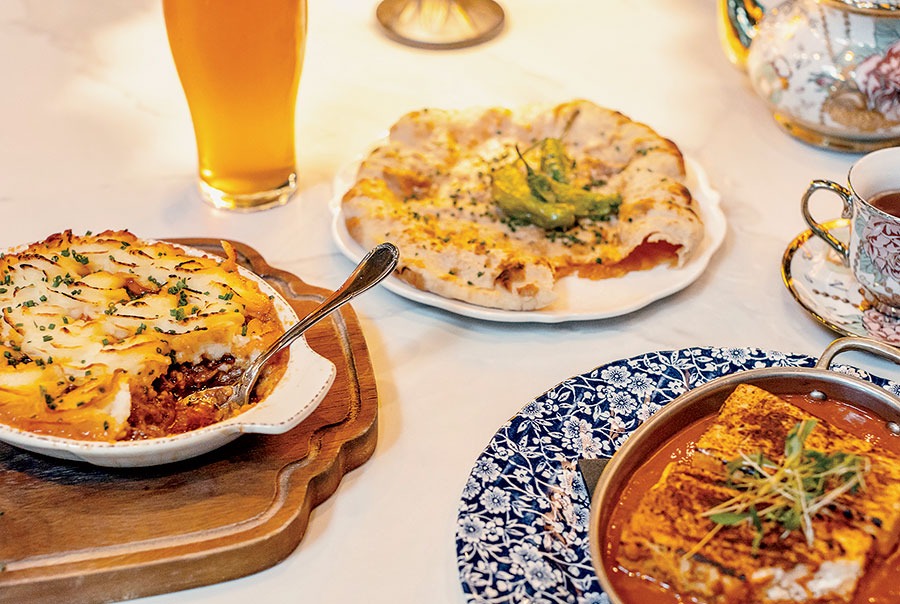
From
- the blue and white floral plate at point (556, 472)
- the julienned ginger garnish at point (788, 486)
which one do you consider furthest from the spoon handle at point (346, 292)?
the julienned ginger garnish at point (788, 486)

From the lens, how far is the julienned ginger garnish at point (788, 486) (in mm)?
1098

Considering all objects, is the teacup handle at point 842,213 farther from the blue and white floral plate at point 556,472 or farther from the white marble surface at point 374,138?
the blue and white floral plate at point 556,472

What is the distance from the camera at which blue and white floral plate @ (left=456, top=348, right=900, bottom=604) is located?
3.73ft

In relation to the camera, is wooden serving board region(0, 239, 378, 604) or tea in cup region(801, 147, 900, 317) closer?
wooden serving board region(0, 239, 378, 604)

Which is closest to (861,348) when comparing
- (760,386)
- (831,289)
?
(760,386)

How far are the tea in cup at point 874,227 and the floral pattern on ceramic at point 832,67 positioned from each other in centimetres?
40

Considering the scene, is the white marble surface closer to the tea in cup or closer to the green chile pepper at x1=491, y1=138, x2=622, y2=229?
the tea in cup

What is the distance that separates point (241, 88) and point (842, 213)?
109cm

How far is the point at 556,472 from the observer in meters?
1.29

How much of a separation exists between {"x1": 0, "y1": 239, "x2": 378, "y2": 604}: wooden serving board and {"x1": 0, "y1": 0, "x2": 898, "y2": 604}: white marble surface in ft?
0.15

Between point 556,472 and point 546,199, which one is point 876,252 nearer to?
point 546,199

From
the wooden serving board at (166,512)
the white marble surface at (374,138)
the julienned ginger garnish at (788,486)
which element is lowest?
the white marble surface at (374,138)

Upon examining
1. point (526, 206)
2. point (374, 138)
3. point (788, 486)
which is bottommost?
point (374, 138)

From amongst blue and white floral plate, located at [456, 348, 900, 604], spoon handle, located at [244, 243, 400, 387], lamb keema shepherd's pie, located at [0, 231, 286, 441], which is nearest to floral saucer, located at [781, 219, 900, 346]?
blue and white floral plate, located at [456, 348, 900, 604]
